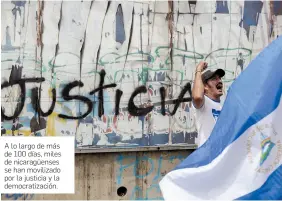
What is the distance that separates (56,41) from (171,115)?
1.79m

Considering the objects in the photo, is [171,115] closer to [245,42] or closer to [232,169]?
[245,42]

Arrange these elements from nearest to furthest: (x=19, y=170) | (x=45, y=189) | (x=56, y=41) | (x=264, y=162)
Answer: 1. (x=264, y=162)
2. (x=19, y=170)
3. (x=45, y=189)
4. (x=56, y=41)

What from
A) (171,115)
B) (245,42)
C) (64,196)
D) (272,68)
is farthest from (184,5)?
(272,68)

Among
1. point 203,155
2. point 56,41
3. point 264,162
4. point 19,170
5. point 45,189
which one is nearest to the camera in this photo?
point 264,162

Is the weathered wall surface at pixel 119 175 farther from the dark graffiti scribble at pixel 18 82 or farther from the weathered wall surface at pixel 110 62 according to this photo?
the dark graffiti scribble at pixel 18 82

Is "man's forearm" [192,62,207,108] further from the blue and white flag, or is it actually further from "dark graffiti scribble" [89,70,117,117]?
"dark graffiti scribble" [89,70,117,117]

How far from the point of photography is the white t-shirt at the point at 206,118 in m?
5.04

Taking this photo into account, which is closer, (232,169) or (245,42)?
(232,169)

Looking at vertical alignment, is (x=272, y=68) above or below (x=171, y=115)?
above

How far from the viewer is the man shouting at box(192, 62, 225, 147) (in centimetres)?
506

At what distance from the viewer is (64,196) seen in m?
7.71
